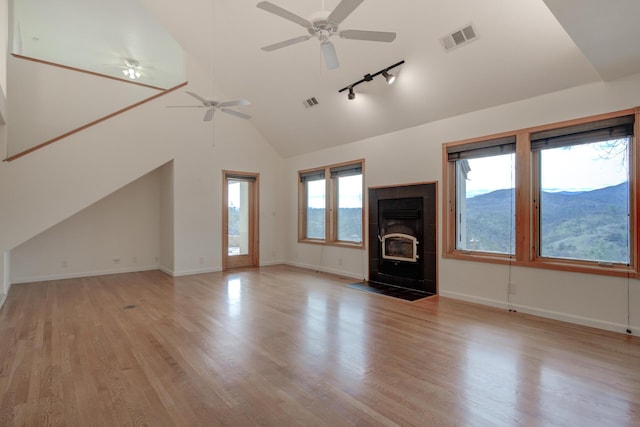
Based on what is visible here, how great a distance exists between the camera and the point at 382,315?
405 cm

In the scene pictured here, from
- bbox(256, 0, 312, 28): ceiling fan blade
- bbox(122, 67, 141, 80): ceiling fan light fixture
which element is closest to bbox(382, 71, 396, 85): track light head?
bbox(256, 0, 312, 28): ceiling fan blade

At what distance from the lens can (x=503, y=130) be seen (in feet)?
14.2

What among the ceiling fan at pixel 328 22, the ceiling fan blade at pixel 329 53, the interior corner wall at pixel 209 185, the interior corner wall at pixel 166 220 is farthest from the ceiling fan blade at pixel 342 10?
the interior corner wall at pixel 166 220

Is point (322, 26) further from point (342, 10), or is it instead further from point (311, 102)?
point (311, 102)

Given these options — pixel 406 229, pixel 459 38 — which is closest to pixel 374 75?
pixel 459 38

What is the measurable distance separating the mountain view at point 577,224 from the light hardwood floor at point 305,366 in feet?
2.95

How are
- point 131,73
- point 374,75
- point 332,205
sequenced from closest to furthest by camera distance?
point 374,75, point 332,205, point 131,73

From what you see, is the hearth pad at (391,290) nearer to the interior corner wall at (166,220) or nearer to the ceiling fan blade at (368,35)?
the ceiling fan blade at (368,35)

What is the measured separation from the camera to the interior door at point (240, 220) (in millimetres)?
7312

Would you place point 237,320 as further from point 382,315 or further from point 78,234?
point 78,234

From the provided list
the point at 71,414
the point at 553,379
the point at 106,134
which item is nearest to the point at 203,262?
the point at 106,134

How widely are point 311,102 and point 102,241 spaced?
5.16 metres

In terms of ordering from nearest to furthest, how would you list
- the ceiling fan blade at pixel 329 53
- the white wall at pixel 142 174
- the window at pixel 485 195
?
the ceiling fan blade at pixel 329 53
the window at pixel 485 195
the white wall at pixel 142 174

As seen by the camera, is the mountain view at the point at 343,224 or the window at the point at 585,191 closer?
the window at the point at 585,191
